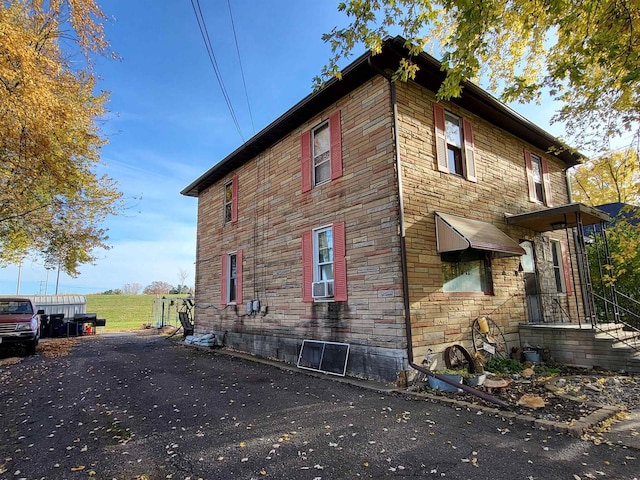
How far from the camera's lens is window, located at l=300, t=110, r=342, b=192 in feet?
26.4

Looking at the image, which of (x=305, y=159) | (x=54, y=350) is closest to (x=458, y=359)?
(x=305, y=159)

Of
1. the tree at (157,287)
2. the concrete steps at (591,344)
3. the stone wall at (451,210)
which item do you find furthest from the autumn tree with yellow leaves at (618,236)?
the tree at (157,287)

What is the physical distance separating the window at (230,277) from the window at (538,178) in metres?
9.06

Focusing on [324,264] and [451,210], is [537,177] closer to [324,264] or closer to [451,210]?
[451,210]

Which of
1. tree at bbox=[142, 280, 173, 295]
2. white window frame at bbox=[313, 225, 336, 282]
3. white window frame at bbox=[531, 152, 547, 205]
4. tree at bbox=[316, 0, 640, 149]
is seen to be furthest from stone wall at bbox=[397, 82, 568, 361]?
tree at bbox=[142, 280, 173, 295]

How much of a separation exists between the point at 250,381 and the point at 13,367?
6930 millimetres

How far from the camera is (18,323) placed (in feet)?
35.2

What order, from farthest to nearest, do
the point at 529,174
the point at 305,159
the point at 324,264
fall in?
the point at 529,174 < the point at 305,159 < the point at 324,264

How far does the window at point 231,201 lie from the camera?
11.8 m

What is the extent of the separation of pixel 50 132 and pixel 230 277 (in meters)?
6.30

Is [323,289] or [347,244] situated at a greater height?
[347,244]

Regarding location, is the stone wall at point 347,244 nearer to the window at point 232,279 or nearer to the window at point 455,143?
the window at point 232,279

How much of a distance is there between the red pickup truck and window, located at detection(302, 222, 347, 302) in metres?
9.19

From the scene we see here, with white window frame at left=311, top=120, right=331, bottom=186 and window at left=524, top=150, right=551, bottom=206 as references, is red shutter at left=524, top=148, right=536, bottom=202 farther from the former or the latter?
white window frame at left=311, top=120, right=331, bottom=186
